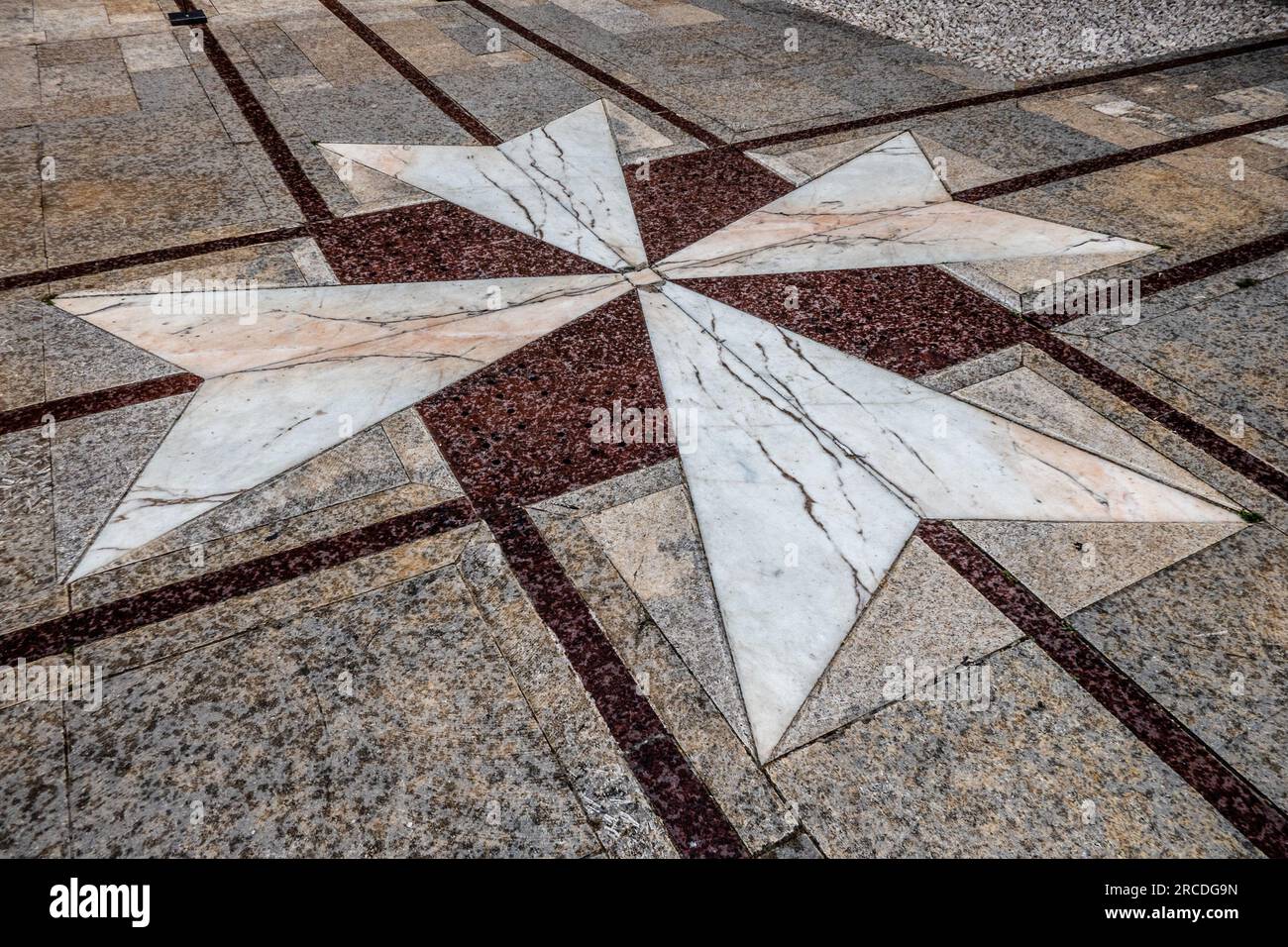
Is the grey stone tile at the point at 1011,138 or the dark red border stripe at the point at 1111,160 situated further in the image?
the grey stone tile at the point at 1011,138

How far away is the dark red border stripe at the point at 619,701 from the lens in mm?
2090

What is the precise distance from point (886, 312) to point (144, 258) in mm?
3519

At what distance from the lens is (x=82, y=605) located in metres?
2.56

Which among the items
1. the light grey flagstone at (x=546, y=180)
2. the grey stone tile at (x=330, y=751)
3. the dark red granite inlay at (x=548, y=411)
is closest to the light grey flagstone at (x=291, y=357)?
the dark red granite inlay at (x=548, y=411)

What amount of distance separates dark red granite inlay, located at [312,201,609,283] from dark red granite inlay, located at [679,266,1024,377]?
2.53ft

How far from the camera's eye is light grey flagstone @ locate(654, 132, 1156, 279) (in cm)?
426

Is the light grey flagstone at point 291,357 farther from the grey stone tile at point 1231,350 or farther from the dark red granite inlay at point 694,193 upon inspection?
the grey stone tile at point 1231,350

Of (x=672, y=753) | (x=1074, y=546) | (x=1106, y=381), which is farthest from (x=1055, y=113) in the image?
(x=672, y=753)

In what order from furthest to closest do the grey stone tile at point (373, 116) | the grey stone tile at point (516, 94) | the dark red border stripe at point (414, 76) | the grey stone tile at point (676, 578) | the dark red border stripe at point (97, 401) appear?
the grey stone tile at point (516, 94)
the dark red border stripe at point (414, 76)
the grey stone tile at point (373, 116)
the dark red border stripe at point (97, 401)
the grey stone tile at point (676, 578)

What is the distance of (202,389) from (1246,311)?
14.6 ft

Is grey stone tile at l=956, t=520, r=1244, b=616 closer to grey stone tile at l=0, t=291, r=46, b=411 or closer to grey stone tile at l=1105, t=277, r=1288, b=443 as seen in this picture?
grey stone tile at l=1105, t=277, r=1288, b=443

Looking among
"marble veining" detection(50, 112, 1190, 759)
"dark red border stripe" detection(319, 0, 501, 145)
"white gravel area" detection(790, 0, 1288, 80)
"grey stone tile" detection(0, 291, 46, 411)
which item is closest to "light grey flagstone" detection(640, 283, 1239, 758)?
"marble veining" detection(50, 112, 1190, 759)

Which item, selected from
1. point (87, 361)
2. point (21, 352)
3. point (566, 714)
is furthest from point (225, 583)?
point (21, 352)

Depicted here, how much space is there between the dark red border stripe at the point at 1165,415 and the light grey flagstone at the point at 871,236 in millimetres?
808
